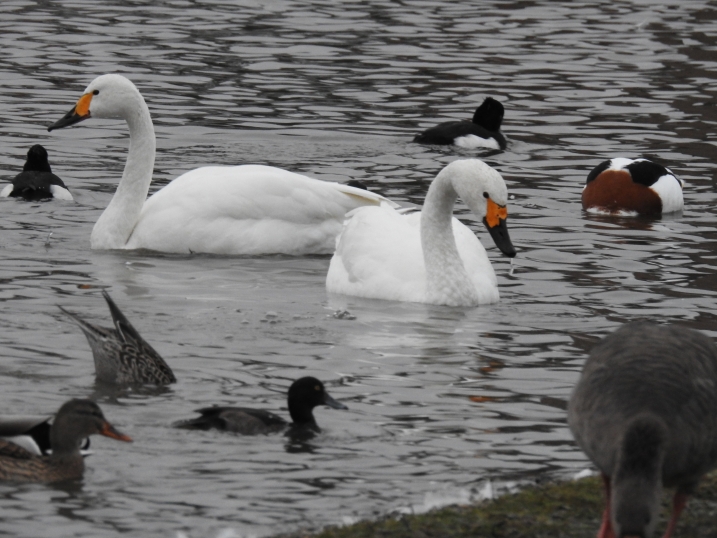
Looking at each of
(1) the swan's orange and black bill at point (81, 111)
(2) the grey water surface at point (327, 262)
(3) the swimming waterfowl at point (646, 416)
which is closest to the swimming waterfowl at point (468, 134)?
(2) the grey water surface at point (327, 262)

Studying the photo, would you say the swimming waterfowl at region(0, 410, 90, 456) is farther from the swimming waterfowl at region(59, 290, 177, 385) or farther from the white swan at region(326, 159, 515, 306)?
the white swan at region(326, 159, 515, 306)

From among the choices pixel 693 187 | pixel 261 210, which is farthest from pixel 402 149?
pixel 261 210

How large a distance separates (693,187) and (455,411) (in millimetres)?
8114

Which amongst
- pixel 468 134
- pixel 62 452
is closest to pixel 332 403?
pixel 62 452

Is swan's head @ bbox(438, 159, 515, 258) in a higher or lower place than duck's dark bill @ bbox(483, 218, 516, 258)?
higher

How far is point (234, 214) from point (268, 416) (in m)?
5.13

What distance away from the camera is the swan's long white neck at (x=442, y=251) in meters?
11.2

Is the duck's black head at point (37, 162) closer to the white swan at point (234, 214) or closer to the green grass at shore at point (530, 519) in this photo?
the white swan at point (234, 214)

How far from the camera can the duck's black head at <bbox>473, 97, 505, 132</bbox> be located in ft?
58.6

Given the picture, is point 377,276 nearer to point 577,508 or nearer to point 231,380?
point 231,380

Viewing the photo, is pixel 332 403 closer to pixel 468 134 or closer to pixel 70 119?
pixel 70 119

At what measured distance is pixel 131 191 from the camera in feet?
43.4

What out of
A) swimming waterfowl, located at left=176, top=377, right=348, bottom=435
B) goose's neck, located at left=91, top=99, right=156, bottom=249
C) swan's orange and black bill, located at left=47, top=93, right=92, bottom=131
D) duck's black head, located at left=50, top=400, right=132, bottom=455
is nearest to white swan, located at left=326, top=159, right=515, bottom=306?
goose's neck, located at left=91, top=99, right=156, bottom=249

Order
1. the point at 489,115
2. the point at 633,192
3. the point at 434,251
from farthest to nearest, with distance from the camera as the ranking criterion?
the point at 489,115, the point at 633,192, the point at 434,251
